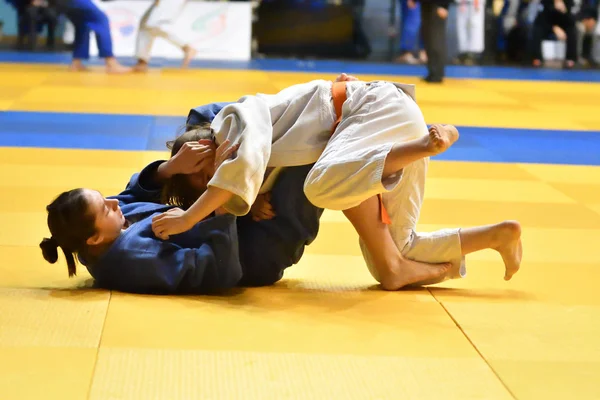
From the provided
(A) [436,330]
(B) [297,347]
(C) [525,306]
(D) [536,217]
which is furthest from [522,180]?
(B) [297,347]

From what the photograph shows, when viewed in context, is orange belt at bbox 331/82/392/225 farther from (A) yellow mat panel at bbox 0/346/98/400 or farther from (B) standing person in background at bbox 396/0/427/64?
(B) standing person in background at bbox 396/0/427/64

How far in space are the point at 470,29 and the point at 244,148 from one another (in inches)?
610

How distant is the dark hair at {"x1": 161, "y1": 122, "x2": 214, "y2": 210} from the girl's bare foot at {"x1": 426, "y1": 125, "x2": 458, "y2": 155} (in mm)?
1081

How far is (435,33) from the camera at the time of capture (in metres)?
13.9

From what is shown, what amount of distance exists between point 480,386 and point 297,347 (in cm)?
72

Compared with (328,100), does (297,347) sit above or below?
below

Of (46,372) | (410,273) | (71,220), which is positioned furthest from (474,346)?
(71,220)

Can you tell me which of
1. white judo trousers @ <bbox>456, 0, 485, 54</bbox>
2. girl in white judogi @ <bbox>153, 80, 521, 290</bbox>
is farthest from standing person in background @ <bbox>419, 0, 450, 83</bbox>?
girl in white judogi @ <bbox>153, 80, 521, 290</bbox>

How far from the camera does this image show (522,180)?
705 centimetres

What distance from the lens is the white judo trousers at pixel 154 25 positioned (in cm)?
1451

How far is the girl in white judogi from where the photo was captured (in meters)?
3.72

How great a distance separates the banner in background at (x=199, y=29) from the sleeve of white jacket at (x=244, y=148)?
1368cm

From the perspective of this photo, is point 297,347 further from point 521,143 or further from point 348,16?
point 348,16

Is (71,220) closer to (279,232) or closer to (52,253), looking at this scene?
(52,253)
